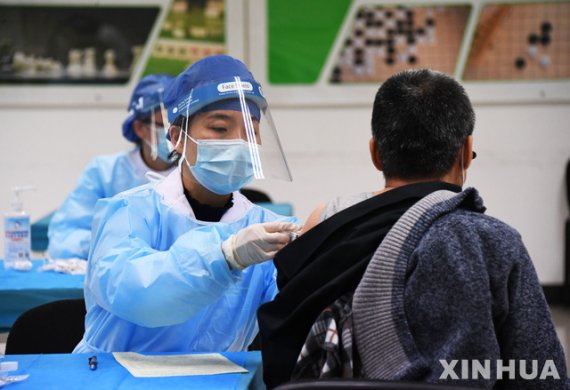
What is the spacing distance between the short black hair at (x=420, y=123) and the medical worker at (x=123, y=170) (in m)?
1.93

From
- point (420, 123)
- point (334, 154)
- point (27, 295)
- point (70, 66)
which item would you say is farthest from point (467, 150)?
point (70, 66)

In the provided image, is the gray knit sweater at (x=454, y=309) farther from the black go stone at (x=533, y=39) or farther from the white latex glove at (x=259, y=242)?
the black go stone at (x=533, y=39)

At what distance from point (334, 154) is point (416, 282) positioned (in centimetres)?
369

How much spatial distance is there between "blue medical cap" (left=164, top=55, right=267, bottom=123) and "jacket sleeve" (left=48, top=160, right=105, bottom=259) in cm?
148

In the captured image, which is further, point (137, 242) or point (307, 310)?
point (137, 242)

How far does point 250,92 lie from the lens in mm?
1791

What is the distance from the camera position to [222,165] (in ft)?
5.85

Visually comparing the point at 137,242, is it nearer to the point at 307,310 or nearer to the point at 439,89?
the point at 307,310

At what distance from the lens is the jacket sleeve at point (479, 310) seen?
47.6 inches

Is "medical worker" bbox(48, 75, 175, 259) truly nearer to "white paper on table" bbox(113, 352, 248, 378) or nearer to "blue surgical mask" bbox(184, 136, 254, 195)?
"blue surgical mask" bbox(184, 136, 254, 195)

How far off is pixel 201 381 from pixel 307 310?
0.99ft

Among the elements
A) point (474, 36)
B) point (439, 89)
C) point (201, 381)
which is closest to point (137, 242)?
point (201, 381)

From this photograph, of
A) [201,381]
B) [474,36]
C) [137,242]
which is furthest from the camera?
[474,36]

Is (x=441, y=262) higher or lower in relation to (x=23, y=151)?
higher
